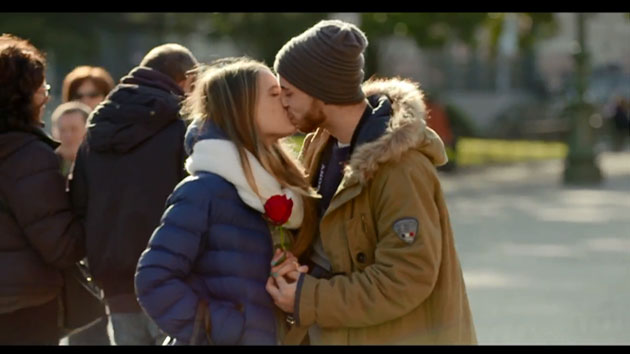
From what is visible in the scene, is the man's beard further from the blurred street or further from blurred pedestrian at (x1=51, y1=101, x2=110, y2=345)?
the blurred street

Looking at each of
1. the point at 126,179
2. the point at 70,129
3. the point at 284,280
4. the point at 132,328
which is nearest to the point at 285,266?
the point at 284,280

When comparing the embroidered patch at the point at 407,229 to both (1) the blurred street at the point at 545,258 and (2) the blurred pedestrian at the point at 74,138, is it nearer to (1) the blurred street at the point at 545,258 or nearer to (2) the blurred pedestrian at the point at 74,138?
(2) the blurred pedestrian at the point at 74,138

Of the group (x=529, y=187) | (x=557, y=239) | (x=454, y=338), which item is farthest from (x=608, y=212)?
(x=454, y=338)

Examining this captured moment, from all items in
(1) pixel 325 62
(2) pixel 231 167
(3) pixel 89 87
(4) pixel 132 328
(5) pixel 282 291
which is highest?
(3) pixel 89 87

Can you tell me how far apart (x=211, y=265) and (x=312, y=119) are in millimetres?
586

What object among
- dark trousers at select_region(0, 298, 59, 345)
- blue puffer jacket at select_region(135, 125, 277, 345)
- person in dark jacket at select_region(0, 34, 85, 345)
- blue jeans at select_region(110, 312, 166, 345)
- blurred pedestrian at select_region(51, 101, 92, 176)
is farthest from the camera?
blurred pedestrian at select_region(51, 101, 92, 176)

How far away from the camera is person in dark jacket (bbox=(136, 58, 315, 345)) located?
14.5 ft

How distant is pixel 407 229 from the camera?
448 cm

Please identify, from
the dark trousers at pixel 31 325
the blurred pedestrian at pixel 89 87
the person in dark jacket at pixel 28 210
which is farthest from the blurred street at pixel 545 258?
the person in dark jacket at pixel 28 210

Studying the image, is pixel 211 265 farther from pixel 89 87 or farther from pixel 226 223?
pixel 89 87

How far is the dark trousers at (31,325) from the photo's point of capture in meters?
5.89

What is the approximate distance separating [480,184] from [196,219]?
Result: 22826 mm

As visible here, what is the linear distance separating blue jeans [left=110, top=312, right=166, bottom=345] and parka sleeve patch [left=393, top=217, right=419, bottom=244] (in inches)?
81.6

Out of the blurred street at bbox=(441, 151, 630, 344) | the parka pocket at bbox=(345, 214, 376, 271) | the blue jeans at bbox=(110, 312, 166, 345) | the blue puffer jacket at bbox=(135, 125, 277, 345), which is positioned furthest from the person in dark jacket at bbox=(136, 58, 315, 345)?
the blurred street at bbox=(441, 151, 630, 344)
